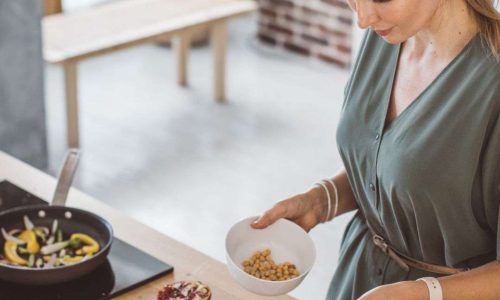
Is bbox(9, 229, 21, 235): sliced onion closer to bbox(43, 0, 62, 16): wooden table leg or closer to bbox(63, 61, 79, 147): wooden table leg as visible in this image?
bbox(63, 61, 79, 147): wooden table leg

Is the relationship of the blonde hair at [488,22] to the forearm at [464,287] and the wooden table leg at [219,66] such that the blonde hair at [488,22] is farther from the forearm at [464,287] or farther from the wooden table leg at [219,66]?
the wooden table leg at [219,66]

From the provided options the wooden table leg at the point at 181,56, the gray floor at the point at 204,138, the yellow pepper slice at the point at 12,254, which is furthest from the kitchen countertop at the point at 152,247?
the wooden table leg at the point at 181,56

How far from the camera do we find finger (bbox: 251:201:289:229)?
191 centimetres

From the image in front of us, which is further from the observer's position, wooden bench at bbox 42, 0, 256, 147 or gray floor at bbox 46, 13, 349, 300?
wooden bench at bbox 42, 0, 256, 147

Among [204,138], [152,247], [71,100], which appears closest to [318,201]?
[152,247]

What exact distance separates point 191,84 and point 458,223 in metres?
3.89

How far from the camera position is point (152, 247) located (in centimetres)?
203

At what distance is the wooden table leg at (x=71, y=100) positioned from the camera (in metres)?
4.35

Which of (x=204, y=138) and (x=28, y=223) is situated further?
(x=204, y=138)

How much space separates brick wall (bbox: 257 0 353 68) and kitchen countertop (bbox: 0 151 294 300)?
3552mm

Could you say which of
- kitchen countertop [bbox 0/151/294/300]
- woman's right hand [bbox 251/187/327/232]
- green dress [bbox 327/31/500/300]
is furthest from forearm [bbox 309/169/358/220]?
kitchen countertop [bbox 0/151/294/300]

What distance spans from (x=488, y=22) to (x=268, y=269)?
64cm

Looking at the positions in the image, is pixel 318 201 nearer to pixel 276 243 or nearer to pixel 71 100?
pixel 276 243

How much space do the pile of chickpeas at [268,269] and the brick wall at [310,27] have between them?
12.6 ft
